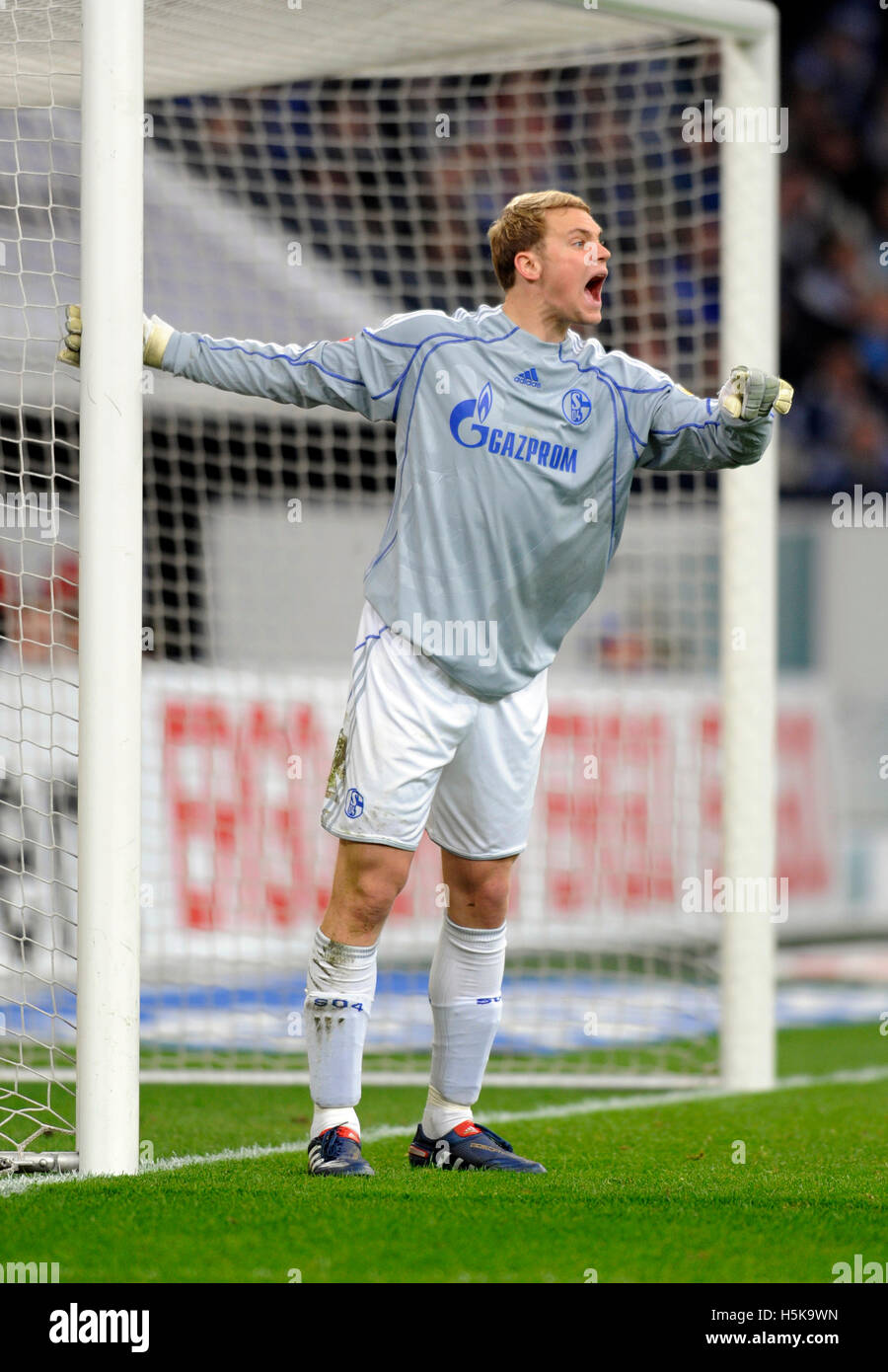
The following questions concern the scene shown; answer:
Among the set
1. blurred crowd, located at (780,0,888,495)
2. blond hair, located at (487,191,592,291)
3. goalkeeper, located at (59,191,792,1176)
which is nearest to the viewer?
goalkeeper, located at (59,191,792,1176)

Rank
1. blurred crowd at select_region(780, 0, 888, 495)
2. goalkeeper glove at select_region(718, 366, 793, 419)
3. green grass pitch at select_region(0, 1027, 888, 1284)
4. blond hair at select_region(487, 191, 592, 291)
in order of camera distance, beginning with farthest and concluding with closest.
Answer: blurred crowd at select_region(780, 0, 888, 495)
blond hair at select_region(487, 191, 592, 291)
goalkeeper glove at select_region(718, 366, 793, 419)
green grass pitch at select_region(0, 1027, 888, 1284)

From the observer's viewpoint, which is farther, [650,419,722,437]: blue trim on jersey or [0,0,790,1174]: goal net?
[0,0,790,1174]: goal net

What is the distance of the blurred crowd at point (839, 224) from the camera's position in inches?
644

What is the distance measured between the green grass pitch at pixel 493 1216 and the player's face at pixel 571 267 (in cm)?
177

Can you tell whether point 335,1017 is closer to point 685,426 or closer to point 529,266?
point 685,426

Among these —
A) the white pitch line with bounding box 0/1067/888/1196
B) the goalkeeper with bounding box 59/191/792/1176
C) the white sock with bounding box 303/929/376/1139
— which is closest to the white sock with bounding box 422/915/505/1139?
the goalkeeper with bounding box 59/191/792/1176

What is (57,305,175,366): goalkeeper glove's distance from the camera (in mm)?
3654

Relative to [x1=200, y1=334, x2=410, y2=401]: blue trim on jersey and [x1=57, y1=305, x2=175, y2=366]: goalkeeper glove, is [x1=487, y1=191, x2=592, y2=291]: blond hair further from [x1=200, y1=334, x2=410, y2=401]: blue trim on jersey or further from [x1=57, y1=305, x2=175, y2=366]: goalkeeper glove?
[x1=57, y1=305, x2=175, y2=366]: goalkeeper glove

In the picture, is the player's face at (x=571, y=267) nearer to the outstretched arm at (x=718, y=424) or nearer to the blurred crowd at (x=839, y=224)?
the outstretched arm at (x=718, y=424)

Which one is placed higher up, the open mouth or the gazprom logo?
the open mouth

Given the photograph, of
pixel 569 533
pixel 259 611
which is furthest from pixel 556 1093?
pixel 259 611

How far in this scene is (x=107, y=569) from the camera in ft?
12.0

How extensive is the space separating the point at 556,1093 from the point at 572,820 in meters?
3.26
